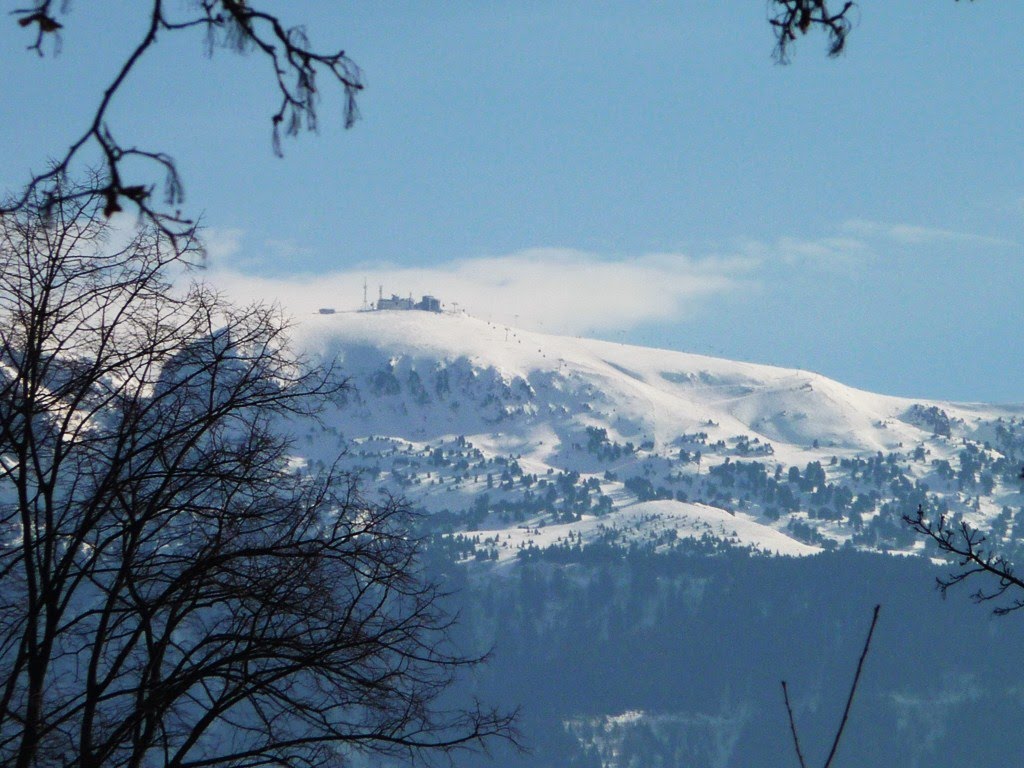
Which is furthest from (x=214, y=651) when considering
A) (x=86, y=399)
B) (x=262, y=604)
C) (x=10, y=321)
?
(x=10, y=321)

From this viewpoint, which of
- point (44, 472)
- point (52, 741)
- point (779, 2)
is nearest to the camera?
point (779, 2)

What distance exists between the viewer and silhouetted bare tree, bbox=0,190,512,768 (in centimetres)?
940

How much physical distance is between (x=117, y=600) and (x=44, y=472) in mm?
1064

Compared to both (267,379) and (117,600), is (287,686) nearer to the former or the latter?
(117,600)

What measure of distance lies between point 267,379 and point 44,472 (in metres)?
1.96

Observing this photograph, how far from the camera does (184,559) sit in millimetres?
9938

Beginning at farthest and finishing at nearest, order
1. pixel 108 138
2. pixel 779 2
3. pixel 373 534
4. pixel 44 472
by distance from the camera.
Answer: pixel 373 534 → pixel 44 472 → pixel 779 2 → pixel 108 138

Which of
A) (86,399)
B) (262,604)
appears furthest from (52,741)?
(86,399)

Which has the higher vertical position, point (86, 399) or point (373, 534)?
point (86, 399)

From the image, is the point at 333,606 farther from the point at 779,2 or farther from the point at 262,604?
the point at 779,2

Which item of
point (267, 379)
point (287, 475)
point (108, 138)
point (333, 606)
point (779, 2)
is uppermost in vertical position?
point (779, 2)

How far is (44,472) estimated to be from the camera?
32.5ft

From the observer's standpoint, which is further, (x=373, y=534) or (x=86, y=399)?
(x=373, y=534)

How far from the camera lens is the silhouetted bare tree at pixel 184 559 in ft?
30.8
